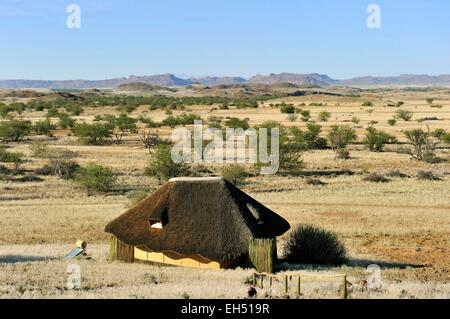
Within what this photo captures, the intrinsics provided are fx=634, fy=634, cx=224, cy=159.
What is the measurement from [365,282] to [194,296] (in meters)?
4.56

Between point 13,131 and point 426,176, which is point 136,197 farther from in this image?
point 13,131

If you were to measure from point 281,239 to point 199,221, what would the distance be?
7020mm

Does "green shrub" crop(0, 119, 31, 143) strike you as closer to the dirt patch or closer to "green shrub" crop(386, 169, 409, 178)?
"green shrub" crop(386, 169, 409, 178)

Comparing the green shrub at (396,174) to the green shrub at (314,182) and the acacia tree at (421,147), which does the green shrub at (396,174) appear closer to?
the green shrub at (314,182)

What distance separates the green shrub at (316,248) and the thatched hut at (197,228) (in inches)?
30.6

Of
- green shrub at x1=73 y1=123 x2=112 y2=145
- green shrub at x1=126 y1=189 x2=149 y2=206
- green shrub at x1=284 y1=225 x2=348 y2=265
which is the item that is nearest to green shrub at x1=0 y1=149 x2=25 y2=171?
green shrub at x1=126 y1=189 x2=149 y2=206

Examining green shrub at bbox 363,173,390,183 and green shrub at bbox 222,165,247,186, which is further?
green shrub at bbox 363,173,390,183

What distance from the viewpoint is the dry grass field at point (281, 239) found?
15.2 metres

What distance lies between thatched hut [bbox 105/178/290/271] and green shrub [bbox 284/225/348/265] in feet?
2.55

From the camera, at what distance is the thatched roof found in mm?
19172

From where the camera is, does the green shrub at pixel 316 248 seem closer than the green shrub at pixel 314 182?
Yes

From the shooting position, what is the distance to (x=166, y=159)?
3950 cm

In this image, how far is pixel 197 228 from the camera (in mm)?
19734

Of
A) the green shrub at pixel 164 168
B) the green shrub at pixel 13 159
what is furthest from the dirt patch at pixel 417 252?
the green shrub at pixel 13 159
